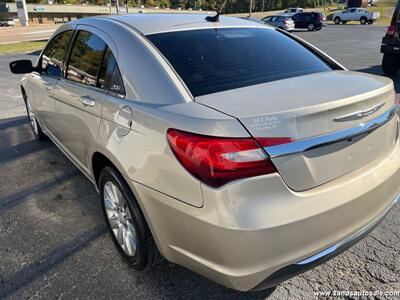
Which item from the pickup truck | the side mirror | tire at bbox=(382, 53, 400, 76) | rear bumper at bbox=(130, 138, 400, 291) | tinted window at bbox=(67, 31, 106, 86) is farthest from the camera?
the pickup truck

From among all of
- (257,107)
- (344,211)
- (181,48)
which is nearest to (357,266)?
(344,211)

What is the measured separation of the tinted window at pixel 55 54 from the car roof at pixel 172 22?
856 mm

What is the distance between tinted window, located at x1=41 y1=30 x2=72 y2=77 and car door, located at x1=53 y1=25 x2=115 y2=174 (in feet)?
0.82

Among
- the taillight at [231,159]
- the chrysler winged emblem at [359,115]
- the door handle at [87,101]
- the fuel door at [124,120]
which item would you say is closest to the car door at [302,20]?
the door handle at [87,101]

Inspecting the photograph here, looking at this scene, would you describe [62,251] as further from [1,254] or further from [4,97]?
[4,97]

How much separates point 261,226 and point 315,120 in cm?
60

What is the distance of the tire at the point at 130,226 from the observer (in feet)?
7.58

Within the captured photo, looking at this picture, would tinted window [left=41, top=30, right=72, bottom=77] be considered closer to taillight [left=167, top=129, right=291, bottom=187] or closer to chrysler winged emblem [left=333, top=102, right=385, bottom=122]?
taillight [left=167, top=129, right=291, bottom=187]

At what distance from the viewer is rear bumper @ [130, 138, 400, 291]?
173 centimetres

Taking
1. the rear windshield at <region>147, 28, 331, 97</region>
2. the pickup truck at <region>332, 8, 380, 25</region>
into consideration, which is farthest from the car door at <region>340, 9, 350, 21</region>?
the rear windshield at <region>147, 28, 331, 97</region>

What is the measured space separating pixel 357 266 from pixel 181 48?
1950mm

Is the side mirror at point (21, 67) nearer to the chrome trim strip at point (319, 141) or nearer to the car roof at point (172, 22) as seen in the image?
the car roof at point (172, 22)

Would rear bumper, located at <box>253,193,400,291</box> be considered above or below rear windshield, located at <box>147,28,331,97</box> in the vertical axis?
below

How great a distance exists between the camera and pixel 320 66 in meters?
2.75
